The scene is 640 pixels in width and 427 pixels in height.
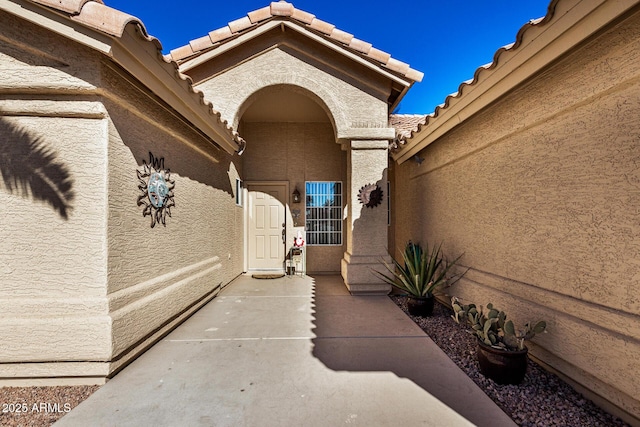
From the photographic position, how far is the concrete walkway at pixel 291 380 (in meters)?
2.21

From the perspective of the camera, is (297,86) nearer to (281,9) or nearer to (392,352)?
(281,9)

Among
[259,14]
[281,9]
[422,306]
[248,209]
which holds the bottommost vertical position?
[422,306]

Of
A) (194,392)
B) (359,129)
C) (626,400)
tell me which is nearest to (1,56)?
(194,392)

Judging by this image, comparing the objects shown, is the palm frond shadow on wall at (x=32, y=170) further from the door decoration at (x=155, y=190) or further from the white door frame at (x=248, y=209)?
the white door frame at (x=248, y=209)

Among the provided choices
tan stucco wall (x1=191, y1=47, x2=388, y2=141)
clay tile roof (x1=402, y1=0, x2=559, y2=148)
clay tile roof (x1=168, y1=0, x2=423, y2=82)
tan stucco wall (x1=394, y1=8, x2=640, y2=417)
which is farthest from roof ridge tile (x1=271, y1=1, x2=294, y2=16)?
tan stucco wall (x1=394, y1=8, x2=640, y2=417)

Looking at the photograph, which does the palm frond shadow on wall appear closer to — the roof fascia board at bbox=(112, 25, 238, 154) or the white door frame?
the roof fascia board at bbox=(112, 25, 238, 154)

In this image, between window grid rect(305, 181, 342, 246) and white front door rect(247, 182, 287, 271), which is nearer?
white front door rect(247, 182, 287, 271)

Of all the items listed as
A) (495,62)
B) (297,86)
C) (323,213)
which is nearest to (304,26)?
(297,86)

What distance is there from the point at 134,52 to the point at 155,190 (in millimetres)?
1585

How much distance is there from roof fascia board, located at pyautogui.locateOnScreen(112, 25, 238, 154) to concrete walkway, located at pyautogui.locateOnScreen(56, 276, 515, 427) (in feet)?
10.4

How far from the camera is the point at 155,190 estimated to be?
3562 millimetres

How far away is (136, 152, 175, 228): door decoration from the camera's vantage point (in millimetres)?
3367

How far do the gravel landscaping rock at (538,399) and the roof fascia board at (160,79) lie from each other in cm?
472

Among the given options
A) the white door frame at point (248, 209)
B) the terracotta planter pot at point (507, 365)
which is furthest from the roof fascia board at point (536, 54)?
the white door frame at point (248, 209)
